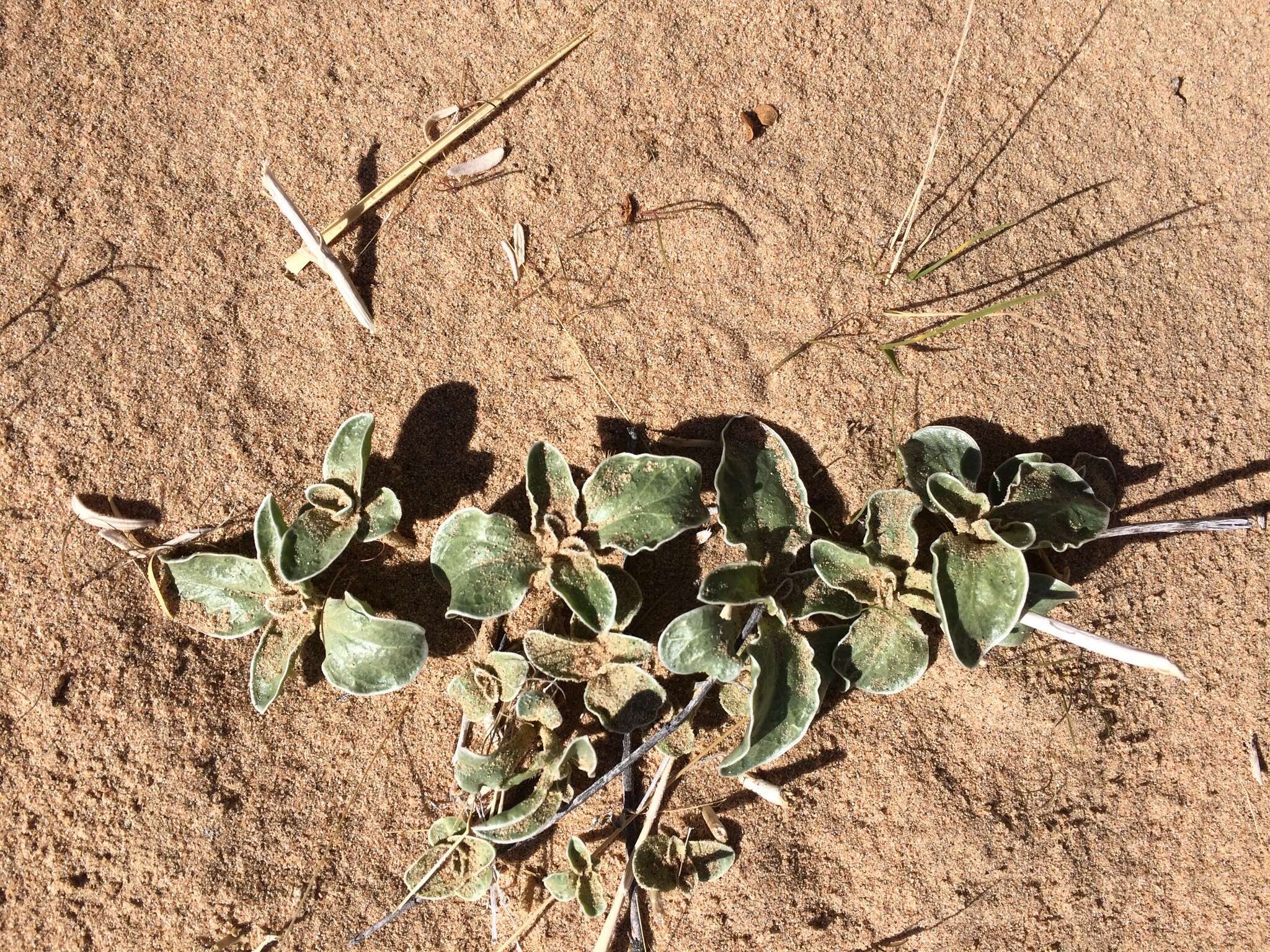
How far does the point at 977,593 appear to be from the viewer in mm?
2127

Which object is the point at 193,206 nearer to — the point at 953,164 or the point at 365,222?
the point at 365,222

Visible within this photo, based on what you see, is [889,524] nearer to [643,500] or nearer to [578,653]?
[643,500]

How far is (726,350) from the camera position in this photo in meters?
2.29

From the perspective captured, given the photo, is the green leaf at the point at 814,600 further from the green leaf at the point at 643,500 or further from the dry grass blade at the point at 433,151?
the dry grass blade at the point at 433,151

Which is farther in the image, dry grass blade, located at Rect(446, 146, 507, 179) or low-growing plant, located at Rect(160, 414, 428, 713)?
dry grass blade, located at Rect(446, 146, 507, 179)

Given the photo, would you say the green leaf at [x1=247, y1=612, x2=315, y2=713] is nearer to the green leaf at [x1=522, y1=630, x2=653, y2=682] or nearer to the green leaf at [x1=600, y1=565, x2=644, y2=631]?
the green leaf at [x1=522, y1=630, x2=653, y2=682]

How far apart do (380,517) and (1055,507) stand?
161cm

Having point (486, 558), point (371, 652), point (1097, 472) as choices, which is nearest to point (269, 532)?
point (371, 652)

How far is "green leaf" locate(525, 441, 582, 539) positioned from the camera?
7.13 ft

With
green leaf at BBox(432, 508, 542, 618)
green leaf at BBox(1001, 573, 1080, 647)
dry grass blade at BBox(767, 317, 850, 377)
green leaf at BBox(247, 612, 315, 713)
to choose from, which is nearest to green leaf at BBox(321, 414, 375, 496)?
green leaf at BBox(432, 508, 542, 618)

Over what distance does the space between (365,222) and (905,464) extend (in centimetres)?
147

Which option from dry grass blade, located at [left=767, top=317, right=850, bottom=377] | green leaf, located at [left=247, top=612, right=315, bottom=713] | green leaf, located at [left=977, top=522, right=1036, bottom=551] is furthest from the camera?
dry grass blade, located at [left=767, top=317, right=850, bottom=377]

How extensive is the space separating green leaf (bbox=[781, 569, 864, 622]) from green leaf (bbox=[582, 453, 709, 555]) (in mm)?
285

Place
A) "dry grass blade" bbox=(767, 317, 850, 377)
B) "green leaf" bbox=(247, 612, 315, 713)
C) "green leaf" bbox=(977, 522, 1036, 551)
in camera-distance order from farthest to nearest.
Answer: "dry grass blade" bbox=(767, 317, 850, 377)
"green leaf" bbox=(247, 612, 315, 713)
"green leaf" bbox=(977, 522, 1036, 551)
